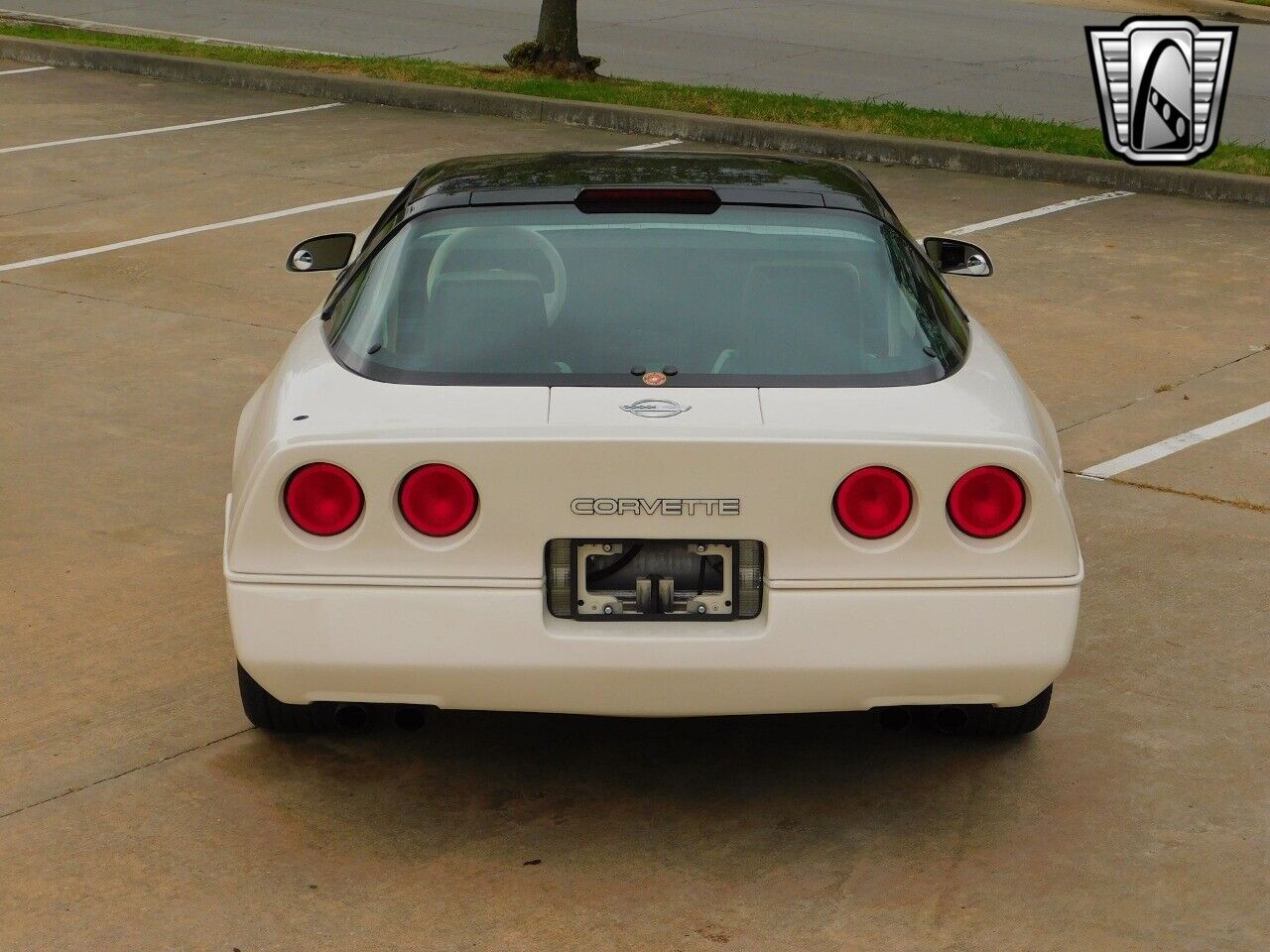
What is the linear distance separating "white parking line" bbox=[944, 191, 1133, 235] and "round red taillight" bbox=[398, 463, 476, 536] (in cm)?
762

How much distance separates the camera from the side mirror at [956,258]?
218 inches

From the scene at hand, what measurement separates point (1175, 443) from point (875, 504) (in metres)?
3.74

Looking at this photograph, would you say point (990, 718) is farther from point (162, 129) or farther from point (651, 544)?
point (162, 129)

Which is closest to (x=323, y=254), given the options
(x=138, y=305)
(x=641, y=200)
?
(x=641, y=200)

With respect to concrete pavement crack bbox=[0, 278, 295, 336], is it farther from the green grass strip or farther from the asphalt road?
the asphalt road

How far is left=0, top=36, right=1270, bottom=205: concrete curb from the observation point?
12359 mm

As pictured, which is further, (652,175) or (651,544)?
(652,175)

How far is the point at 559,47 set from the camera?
55.1ft

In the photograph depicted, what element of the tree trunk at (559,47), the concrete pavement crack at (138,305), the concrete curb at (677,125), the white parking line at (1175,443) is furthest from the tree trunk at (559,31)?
the white parking line at (1175,443)

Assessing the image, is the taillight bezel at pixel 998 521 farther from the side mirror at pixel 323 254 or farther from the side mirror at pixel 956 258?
the side mirror at pixel 323 254

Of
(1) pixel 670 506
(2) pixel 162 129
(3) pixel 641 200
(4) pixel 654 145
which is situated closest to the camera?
(1) pixel 670 506

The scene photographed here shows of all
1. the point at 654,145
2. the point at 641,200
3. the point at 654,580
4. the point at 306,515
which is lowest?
the point at 654,145

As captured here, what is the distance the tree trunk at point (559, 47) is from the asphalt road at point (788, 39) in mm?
1680

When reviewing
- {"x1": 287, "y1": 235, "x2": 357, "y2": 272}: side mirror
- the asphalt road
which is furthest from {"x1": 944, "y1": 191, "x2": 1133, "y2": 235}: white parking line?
{"x1": 287, "y1": 235, "x2": 357, "y2": 272}: side mirror
